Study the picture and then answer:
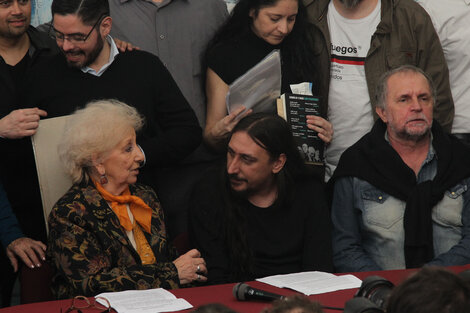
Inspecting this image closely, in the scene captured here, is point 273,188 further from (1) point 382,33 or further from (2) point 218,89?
(1) point 382,33

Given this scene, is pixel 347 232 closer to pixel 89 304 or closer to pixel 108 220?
pixel 108 220

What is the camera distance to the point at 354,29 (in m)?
4.34

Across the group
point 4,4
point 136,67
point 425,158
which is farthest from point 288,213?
point 4,4

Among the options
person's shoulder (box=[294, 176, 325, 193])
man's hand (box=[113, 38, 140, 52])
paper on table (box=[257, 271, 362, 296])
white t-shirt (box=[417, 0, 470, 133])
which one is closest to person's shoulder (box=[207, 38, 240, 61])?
man's hand (box=[113, 38, 140, 52])

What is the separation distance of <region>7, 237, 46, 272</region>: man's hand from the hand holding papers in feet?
3.85

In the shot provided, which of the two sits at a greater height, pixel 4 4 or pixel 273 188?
pixel 4 4

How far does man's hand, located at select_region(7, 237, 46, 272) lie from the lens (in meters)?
3.49

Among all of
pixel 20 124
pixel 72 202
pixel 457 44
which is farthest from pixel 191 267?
pixel 457 44

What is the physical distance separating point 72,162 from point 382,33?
5.94 feet

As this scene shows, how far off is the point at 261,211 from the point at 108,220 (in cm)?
74

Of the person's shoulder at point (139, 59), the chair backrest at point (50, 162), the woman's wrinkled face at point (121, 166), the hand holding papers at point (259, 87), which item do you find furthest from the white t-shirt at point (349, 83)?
the chair backrest at point (50, 162)

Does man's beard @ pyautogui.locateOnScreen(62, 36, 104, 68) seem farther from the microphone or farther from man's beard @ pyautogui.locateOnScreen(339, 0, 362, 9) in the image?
the microphone

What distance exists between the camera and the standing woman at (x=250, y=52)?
4.18 metres

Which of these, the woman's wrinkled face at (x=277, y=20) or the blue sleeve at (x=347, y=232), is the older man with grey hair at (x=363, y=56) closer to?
the woman's wrinkled face at (x=277, y=20)
